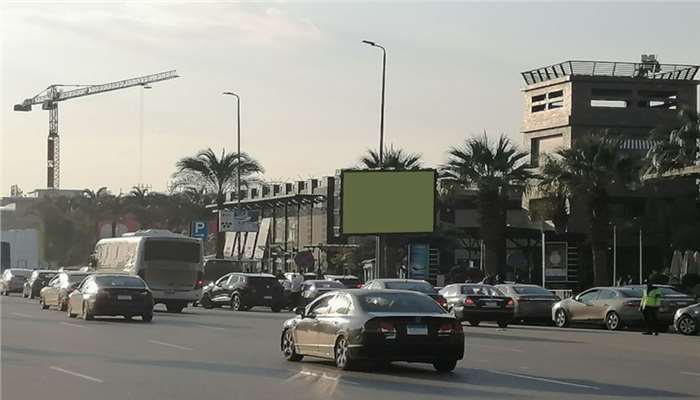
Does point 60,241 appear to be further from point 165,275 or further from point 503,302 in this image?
point 503,302

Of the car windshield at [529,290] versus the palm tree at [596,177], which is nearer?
the car windshield at [529,290]

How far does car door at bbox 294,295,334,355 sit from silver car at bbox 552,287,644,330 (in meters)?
17.5

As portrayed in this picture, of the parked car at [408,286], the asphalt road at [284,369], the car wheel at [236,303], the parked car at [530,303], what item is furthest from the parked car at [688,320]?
the car wheel at [236,303]

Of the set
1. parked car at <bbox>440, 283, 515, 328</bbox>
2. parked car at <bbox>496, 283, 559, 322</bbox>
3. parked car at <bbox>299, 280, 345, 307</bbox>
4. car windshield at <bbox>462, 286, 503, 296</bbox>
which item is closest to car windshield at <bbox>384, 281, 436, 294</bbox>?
Result: parked car at <bbox>440, 283, 515, 328</bbox>

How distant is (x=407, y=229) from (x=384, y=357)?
115ft

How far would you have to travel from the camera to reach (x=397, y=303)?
64.0ft

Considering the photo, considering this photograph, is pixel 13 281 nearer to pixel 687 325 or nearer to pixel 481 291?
pixel 481 291

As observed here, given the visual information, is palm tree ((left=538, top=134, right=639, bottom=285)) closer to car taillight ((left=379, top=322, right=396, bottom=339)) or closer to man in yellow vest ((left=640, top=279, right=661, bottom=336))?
man in yellow vest ((left=640, top=279, right=661, bottom=336))

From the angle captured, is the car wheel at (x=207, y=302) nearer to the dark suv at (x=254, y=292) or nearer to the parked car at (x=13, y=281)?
→ the dark suv at (x=254, y=292)

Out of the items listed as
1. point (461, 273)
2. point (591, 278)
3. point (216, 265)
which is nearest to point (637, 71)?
point (591, 278)

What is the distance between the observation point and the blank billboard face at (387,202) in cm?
5300

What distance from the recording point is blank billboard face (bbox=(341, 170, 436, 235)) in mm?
53000

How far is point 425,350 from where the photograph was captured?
1881 centimetres

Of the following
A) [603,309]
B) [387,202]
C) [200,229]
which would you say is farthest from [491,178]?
[200,229]
